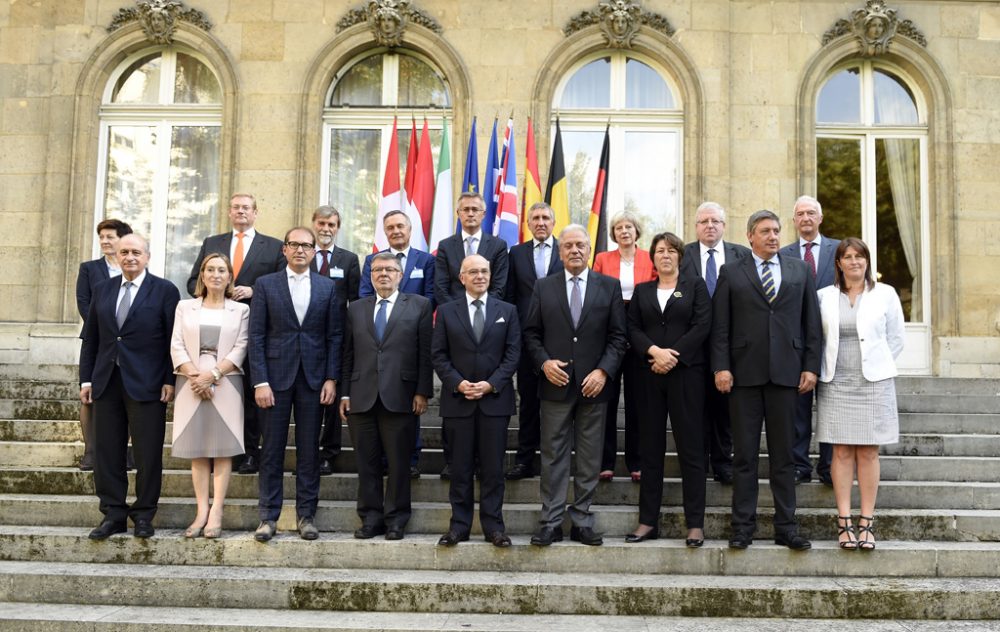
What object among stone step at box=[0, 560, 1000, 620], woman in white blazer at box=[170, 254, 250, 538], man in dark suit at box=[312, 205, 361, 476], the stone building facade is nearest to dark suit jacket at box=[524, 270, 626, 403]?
stone step at box=[0, 560, 1000, 620]

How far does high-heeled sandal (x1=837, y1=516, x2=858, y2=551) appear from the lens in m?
5.69

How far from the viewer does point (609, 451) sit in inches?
262

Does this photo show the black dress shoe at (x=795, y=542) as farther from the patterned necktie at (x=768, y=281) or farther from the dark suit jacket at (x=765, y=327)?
the patterned necktie at (x=768, y=281)

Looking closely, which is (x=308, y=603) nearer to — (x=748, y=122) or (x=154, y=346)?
(x=154, y=346)

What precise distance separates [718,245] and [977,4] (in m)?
6.71

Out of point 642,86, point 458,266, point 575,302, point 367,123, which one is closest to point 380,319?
point 458,266

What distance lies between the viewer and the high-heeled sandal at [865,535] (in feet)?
18.6

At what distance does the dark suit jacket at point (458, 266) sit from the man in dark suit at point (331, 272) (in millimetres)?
766

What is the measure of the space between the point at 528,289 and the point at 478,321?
914 mm

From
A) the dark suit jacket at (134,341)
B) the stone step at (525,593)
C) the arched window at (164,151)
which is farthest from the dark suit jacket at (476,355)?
the arched window at (164,151)

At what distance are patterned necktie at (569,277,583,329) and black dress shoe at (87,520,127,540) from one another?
136 inches

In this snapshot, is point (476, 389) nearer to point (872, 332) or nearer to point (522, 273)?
point (522, 273)

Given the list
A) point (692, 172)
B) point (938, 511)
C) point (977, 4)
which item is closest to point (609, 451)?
point (938, 511)

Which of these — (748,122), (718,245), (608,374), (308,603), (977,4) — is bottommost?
(308,603)
